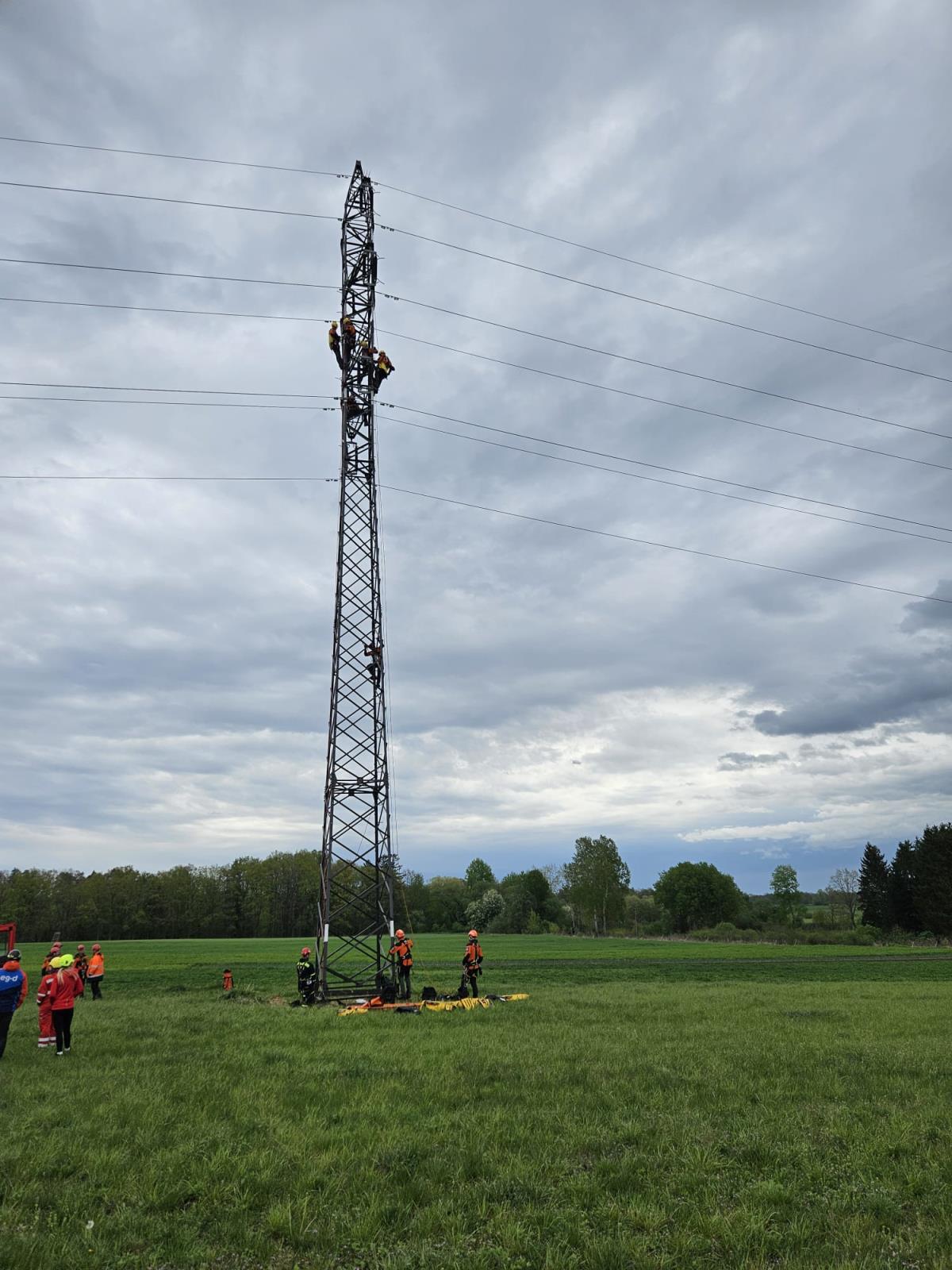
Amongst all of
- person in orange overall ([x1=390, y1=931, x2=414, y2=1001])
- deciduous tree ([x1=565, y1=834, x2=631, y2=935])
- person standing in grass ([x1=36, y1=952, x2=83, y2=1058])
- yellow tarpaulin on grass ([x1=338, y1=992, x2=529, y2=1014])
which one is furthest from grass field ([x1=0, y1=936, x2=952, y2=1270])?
deciduous tree ([x1=565, y1=834, x2=631, y2=935])

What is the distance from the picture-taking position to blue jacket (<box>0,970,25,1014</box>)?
1411cm

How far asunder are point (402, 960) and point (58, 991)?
37.8 ft

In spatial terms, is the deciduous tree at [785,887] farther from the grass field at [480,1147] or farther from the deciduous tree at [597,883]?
the grass field at [480,1147]

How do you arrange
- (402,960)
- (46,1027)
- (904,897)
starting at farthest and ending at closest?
(904,897)
(402,960)
(46,1027)

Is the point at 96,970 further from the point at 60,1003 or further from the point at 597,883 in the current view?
the point at 597,883

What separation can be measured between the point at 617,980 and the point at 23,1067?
2780cm

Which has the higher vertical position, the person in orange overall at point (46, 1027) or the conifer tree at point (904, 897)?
the person in orange overall at point (46, 1027)

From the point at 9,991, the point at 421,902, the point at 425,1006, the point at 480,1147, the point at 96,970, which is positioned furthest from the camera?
the point at 421,902

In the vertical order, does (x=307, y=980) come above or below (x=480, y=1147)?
below

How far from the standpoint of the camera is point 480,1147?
347 inches

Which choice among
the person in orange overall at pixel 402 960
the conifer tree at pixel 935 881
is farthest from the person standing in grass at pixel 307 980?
the conifer tree at pixel 935 881

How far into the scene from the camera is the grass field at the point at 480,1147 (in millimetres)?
6680

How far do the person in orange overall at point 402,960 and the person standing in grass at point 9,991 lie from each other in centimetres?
1212

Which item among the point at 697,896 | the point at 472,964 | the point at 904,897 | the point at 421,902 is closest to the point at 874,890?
the point at 904,897
